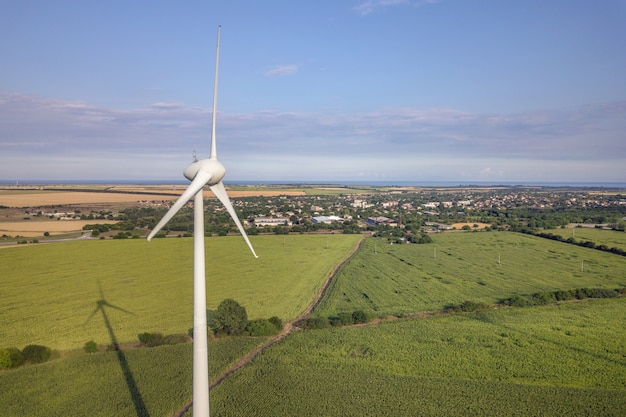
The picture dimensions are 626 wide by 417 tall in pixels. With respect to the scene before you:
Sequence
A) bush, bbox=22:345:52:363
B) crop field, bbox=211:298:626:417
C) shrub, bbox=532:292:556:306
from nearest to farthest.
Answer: crop field, bbox=211:298:626:417 < bush, bbox=22:345:52:363 < shrub, bbox=532:292:556:306

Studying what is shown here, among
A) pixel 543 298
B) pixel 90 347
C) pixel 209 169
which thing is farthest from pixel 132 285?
pixel 543 298

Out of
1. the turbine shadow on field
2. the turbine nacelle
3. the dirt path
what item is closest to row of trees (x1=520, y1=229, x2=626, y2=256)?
the dirt path

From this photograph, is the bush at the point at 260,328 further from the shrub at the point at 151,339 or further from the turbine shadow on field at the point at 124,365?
the turbine shadow on field at the point at 124,365

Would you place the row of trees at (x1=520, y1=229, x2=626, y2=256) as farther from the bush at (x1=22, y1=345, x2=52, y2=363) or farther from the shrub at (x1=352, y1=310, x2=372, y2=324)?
the bush at (x1=22, y1=345, x2=52, y2=363)

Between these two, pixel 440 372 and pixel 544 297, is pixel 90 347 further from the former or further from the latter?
pixel 544 297

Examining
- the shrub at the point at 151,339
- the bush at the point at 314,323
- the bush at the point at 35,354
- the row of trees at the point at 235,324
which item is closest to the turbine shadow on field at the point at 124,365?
the shrub at the point at 151,339

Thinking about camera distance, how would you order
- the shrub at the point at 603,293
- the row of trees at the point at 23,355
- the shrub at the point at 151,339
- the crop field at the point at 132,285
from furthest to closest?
the shrub at the point at 603,293, the crop field at the point at 132,285, the shrub at the point at 151,339, the row of trees at the point at 23,355
